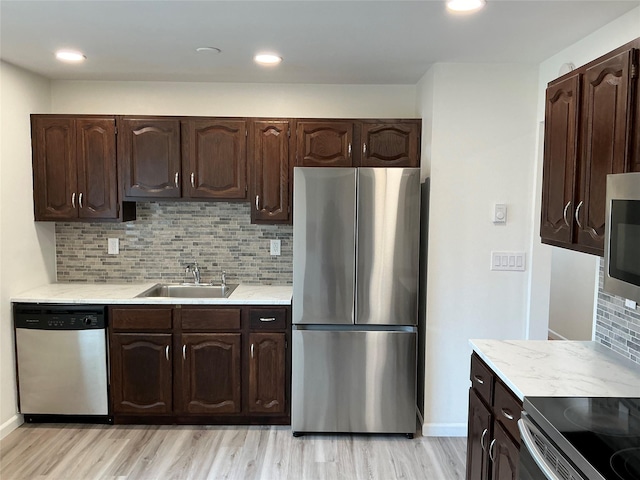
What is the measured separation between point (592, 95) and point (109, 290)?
10.4ft

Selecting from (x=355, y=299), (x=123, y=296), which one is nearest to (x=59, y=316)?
(x=123, y=296)

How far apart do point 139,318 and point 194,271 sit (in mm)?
648

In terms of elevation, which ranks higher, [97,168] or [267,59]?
[267,59]

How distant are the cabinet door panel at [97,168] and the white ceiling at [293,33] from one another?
15.5 inches

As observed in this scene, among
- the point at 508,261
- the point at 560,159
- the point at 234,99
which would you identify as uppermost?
the point at 234,99

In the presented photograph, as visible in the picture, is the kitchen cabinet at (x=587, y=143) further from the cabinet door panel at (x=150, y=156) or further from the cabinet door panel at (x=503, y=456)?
the cabinet door panel at (x=150, y=156)

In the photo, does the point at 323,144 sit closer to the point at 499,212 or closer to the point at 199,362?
the point at 499,212

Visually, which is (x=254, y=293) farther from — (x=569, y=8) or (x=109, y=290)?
(x=569, y=8)

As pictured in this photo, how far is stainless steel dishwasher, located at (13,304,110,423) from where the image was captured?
3.26 m

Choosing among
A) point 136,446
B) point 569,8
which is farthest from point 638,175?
point 136,446

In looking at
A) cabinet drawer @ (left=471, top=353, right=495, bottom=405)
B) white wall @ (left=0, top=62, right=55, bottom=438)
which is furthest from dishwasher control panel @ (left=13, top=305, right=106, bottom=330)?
cabinet drawer @ (left=471, top=353, right=495, bottom=405)

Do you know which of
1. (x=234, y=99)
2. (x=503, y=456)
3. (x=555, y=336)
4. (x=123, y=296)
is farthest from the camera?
(x=555, y=336)

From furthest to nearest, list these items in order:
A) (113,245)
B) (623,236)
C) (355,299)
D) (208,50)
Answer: (113,245) → (355,299) → (208,50) → (623,236)

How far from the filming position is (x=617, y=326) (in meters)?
2.17
